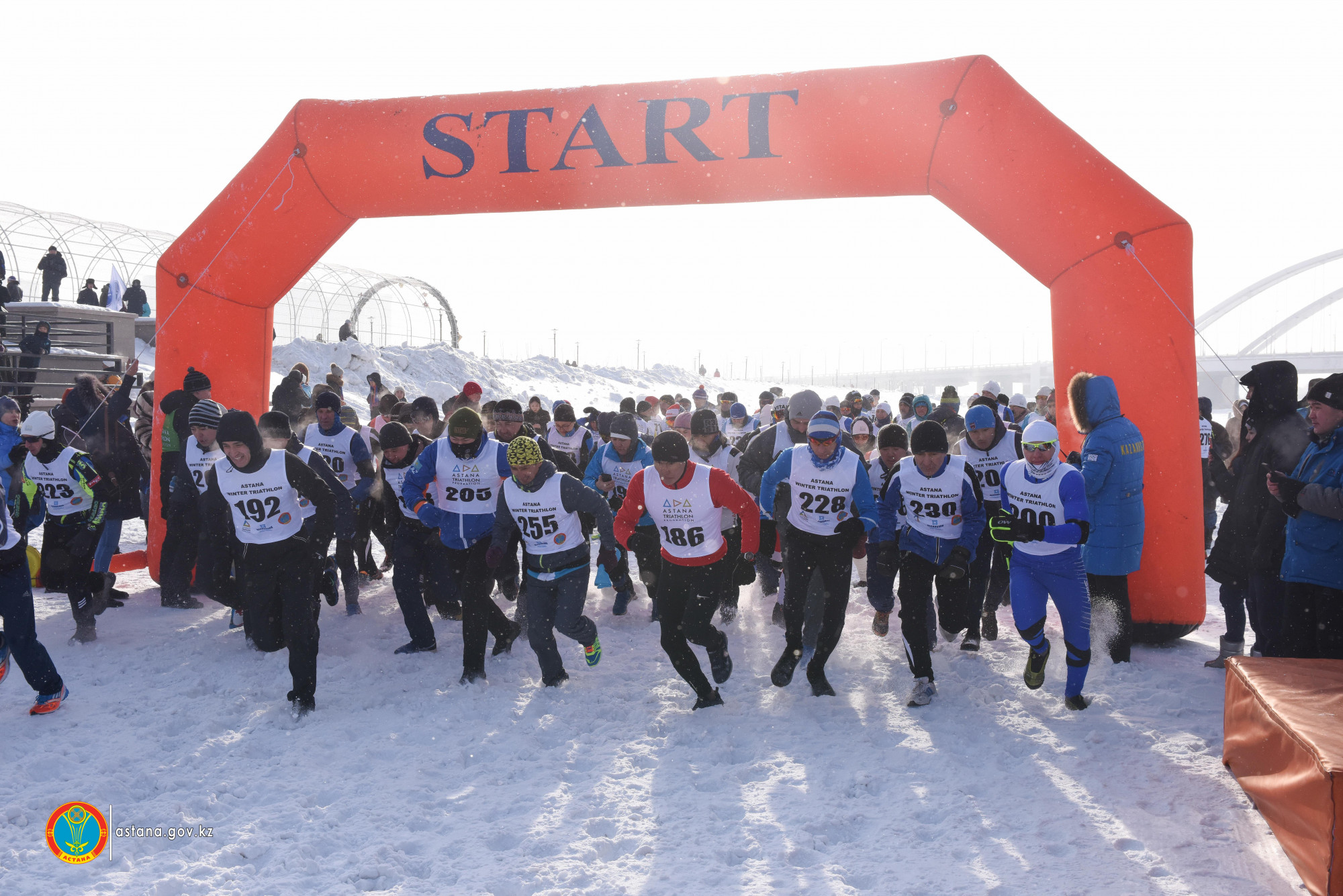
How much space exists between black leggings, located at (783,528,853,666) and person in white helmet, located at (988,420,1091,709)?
0.98 metres

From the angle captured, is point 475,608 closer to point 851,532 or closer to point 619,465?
point 619,465

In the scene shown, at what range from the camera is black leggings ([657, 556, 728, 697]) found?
523 cm

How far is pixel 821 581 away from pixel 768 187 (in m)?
3.56

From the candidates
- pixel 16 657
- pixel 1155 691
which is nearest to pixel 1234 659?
pixel 1155 691

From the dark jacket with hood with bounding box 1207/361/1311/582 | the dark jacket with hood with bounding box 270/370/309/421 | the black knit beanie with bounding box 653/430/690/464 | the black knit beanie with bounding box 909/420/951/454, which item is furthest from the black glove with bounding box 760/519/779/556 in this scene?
the dark jacket with hood with bounding box 270/370/309/421

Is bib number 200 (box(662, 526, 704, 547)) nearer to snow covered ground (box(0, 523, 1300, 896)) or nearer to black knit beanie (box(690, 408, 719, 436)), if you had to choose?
snow covered ground (box(0, 523, 1300, 896))

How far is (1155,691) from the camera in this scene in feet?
17.5

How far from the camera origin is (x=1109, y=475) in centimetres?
583

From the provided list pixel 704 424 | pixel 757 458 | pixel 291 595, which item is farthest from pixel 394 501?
pixel 757 458

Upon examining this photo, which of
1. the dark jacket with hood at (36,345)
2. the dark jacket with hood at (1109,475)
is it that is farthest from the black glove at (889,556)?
the dark jacket with hood at (36,345)

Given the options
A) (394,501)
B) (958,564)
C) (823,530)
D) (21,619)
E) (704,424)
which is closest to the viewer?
(21,619)

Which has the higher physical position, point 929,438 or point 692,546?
point 929,438

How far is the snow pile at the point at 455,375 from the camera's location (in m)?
27.5

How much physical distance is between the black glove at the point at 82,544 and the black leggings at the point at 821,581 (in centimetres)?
537
